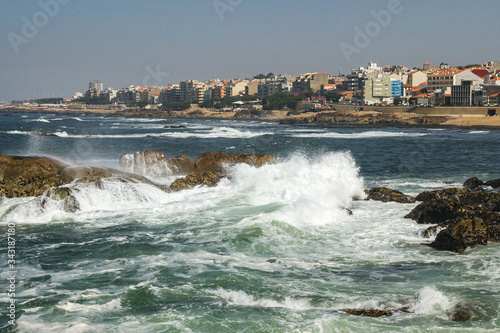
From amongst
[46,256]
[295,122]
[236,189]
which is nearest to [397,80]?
[295,122]

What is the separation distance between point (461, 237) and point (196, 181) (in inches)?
380

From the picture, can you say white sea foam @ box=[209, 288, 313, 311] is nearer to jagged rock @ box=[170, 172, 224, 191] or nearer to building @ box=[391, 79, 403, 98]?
jagged rock @ box=[170, 172, 224, 191]

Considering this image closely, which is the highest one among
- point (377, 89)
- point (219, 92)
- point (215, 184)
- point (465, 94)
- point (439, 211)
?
point (219, 92)

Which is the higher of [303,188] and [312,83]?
[312,83]

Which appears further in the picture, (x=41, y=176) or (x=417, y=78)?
(x=417, y=78)

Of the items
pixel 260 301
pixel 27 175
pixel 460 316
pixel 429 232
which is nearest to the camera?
pixel 460 316

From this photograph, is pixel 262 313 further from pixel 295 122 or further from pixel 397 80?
pixel 397 80

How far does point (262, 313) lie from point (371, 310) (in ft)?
5.08

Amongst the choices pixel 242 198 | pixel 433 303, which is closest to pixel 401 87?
pixel 242 198

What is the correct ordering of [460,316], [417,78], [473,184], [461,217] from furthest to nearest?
[417,78] < [473,184] < [461,217] < [460,316]

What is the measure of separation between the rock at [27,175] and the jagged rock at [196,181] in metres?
3.64

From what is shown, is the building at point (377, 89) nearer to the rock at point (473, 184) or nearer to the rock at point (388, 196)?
the rock at point (473, 184)

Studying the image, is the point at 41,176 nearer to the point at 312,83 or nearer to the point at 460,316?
the point at 460,316

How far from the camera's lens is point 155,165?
69.6 ft
